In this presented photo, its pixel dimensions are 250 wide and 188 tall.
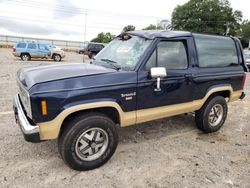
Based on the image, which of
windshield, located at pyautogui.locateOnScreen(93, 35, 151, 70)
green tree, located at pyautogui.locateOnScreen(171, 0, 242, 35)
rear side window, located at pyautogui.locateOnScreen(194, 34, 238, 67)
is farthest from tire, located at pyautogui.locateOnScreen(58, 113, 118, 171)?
green tree, located at pyautogui.locateOnScreen(171, 0, 242, 35)

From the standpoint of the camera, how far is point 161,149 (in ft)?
12.7

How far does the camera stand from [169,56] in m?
3.74

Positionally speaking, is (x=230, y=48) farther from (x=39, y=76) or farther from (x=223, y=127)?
(x=39, y=76)

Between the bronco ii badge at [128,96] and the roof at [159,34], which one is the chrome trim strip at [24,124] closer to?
the bronco ii badge at [128,96]

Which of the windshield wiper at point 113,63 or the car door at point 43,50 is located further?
the car door at point 43,50

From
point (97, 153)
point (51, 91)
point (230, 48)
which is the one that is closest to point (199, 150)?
point (97, 153)

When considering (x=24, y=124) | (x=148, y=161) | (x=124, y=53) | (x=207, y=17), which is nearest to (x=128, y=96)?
(x=124, y=53)

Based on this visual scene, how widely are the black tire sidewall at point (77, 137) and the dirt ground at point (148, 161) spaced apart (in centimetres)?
11

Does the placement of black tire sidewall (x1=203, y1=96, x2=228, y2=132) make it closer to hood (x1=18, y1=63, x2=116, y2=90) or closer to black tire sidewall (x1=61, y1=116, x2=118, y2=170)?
black tire sidewall (x1=61, y1=116, x2=118, y2=170)

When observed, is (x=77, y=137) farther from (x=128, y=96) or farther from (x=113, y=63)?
(x=113, y=63)

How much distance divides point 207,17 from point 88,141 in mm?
56657

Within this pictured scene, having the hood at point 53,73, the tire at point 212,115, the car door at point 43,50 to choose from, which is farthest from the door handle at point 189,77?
the car door at point 43,50

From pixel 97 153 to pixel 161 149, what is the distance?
120 centimetres

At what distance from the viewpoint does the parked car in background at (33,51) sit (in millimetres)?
17922
